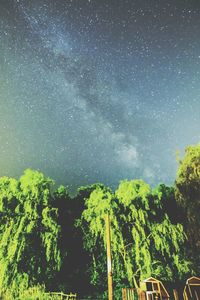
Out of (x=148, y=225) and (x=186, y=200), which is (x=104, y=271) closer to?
(x=148, y=225)

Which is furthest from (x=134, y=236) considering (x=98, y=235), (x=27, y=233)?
(x=27, y=233)

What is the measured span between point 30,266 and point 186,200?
11.4 meters

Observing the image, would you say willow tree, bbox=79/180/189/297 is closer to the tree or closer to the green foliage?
the green foliage

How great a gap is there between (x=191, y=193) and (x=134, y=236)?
516cm

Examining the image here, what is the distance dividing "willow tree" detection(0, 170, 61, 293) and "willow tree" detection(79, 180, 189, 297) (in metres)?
2.88

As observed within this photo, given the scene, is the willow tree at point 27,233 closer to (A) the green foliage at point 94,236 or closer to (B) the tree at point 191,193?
(A) the green foliage at point 94,236

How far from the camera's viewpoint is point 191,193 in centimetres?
1975

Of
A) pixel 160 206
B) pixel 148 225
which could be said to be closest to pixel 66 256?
pixel 148 225

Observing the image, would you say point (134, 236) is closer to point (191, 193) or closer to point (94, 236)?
point (94, 236)

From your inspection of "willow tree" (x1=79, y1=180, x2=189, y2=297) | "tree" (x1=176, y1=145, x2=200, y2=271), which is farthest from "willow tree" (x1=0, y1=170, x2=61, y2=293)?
"tree" (x1=176, y1=145, x2=200, y2=271)

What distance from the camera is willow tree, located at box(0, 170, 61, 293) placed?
16031 mm

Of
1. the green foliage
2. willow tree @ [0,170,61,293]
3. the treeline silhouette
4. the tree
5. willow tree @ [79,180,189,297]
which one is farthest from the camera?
the tree

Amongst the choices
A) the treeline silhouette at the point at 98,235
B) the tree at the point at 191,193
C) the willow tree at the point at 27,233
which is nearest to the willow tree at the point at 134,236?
the treeline silhouette at the point at 98,235

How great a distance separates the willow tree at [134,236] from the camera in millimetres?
17734
